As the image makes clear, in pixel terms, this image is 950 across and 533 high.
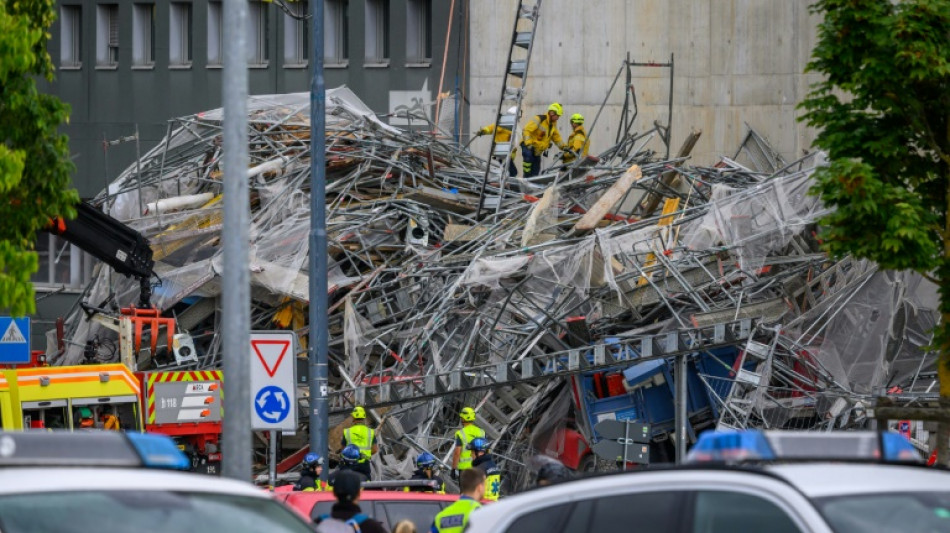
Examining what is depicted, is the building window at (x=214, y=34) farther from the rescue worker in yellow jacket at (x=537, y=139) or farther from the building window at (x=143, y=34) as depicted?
the rescue worker in yellow jacket at (x=537, y=139)

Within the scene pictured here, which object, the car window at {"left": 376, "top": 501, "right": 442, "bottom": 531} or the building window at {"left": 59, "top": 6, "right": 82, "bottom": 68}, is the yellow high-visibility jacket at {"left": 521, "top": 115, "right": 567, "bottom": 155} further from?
the car window at {"left": 376, "top": 501, "right": 442, "bottom": 531}

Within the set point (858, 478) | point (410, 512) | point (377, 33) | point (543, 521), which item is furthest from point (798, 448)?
point (377, 33)

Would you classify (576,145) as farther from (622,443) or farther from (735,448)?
(735,448)

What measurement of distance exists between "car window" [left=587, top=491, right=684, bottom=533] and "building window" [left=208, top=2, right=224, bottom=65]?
109 ft

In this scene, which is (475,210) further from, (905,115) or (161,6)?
(161,6)

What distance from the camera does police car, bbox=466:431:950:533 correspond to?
5121 millimetres

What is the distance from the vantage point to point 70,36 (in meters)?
38.6

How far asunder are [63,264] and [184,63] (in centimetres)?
643

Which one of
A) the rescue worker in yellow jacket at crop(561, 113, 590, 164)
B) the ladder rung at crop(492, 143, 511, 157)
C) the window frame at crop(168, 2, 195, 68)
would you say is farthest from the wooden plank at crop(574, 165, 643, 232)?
the window frame at crop(168, 2, 195, 68)

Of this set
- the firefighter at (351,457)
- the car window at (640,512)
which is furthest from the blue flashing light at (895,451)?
the firefighter at (351,457)

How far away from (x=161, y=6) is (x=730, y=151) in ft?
51.0

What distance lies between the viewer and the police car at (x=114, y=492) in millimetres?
5312

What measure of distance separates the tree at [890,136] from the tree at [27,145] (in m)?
6.40

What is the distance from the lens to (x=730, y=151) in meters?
36.0
